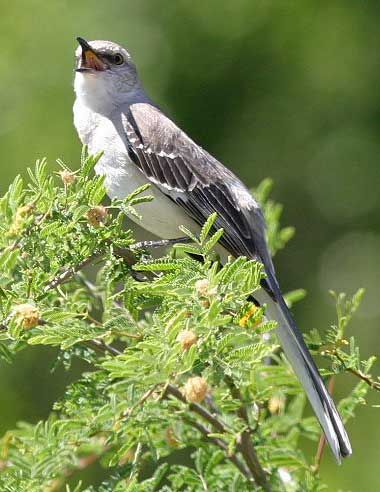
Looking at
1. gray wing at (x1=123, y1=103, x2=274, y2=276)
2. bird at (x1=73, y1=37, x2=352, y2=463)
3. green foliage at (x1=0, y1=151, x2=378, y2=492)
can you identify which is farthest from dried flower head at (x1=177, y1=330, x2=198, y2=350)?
gray wing at (x1=123, y1=103, x2=274, y2=276)

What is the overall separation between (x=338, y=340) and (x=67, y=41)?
3513 millimetres

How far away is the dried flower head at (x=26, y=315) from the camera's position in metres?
2.42

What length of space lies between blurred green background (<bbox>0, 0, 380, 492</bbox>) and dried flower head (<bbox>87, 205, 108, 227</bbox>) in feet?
9.33

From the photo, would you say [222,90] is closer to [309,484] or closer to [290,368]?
[290,368]

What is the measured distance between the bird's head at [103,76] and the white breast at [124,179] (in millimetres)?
167

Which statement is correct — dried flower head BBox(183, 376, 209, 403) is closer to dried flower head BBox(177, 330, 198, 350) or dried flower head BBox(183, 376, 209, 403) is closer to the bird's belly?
dried flower head BBox(177, 330, 198, 350)

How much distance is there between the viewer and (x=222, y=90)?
5820 millimetres

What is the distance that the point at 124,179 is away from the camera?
4.03 m

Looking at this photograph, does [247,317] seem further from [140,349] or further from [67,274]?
[67,274]

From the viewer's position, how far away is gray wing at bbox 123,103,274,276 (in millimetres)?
4094

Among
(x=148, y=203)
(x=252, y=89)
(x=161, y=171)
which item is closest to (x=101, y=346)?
(x=148, y=203)

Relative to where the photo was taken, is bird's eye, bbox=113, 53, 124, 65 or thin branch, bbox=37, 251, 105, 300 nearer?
thin branch, bbox=37, 251, 105, 300

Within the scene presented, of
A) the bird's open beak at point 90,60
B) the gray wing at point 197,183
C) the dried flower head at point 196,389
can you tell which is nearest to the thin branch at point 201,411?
the dried flower head at point 196,389

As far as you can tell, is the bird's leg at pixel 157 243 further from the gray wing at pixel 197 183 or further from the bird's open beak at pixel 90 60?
the bird's open beak at pixel 90 60
